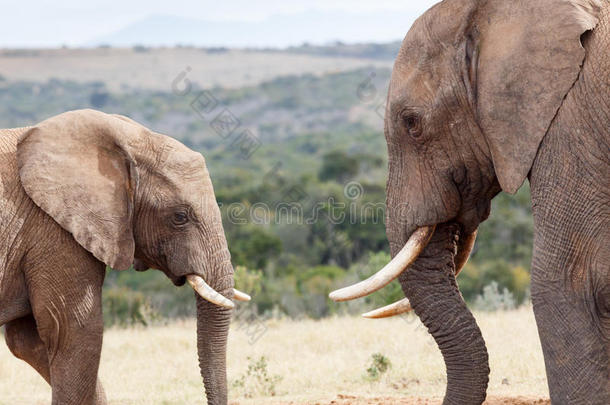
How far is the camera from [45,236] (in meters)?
5.54

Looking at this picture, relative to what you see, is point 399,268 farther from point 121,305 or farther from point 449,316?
point 121,305

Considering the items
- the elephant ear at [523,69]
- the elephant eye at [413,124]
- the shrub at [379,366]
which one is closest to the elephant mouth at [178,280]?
the elephant eye at [413,124]

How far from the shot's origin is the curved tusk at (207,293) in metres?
5.80

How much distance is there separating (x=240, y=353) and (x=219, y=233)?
4.02 metres

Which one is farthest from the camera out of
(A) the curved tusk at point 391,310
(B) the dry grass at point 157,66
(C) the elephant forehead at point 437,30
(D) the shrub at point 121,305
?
(B) the dry grass at point 157,66

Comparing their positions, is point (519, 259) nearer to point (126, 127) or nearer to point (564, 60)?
point (126, 127)

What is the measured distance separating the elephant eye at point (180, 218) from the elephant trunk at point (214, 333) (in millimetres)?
385

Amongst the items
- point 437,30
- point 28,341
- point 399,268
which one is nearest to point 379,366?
point 28,341

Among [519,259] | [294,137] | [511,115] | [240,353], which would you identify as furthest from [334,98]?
[511,115]

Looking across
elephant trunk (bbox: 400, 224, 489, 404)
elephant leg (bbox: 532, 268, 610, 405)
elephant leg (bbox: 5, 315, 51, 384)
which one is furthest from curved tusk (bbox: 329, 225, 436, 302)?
elephant leg (bbox: 5, 315, 51, 384)

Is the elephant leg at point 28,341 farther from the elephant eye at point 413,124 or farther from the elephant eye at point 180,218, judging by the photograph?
the elephant eye at point 413,124

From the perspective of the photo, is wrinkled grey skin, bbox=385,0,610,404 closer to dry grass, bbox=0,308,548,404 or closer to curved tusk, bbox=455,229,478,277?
curved tusk, bbox=455,229,478,277

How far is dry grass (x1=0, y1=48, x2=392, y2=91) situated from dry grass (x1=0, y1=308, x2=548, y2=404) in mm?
85640

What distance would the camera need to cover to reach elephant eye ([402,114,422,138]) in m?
4.49
